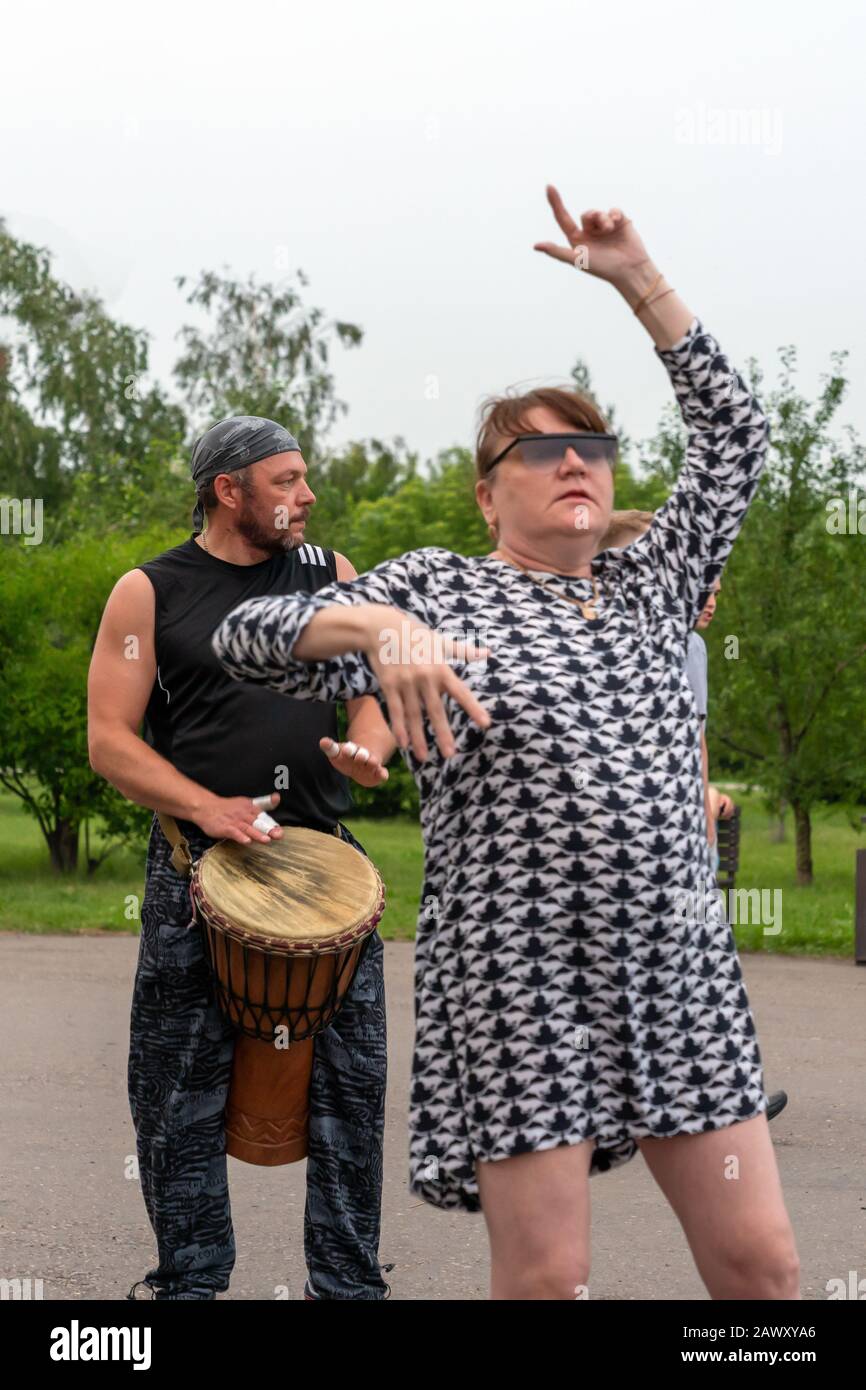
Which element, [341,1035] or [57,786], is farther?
[57,786]

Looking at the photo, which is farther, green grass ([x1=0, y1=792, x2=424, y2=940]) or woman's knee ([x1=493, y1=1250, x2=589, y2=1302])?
green grass ([x1=0, y1=792, x2=424, y2=940])

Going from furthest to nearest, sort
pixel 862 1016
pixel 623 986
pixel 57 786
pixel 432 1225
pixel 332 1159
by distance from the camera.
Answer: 1. pixel 57 786
2. pixel 862 1016
3. pixel 432 1225
4. pixel 332 1159
5. pixel 623 986

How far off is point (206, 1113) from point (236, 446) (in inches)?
59.0

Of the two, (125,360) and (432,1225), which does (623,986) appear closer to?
(432,1225)

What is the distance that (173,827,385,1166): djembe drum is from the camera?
145 inches

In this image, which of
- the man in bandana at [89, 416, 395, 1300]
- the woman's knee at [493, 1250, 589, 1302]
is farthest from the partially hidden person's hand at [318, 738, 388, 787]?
the woman's knee at [493, 1250, 589, 1302]

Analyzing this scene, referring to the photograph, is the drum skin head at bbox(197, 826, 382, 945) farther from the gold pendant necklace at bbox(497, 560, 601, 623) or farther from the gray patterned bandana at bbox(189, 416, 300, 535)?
the gold pendant necklace at bbox(497, 560, 601, 623)

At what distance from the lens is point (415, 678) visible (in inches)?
97.5

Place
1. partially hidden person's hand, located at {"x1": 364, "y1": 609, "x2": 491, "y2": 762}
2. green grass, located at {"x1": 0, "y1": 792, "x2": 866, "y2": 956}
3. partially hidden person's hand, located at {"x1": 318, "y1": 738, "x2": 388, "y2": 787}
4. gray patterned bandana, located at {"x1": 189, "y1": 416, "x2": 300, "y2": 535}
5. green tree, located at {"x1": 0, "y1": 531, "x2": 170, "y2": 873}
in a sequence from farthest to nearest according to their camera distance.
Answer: green tree, located at {"x1": 0, "y1": 531, "x2": 170, "y2": 873}, green grass, located at {"x1": 0, "y1": 792, "x2": 866, "y2": 956}, gray patterned bandana, located at {"x1": 189, "y1": 416, "x2": 300, "y2": 535}, partially hidden person's hand, located at {"x1": 318, "y1": 738, "x2": 388, "y2": 787}, partially hidden person's hand, located at {"x1": 364, "y1": 609, "x2": 491, "y2": 762}

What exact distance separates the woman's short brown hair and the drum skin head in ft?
3.73

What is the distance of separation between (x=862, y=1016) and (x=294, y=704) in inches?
245

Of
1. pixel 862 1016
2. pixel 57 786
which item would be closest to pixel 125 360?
pixel 57 786

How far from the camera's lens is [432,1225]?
5312 mm

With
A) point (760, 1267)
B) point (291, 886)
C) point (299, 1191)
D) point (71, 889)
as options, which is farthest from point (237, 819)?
point (71, 889)
